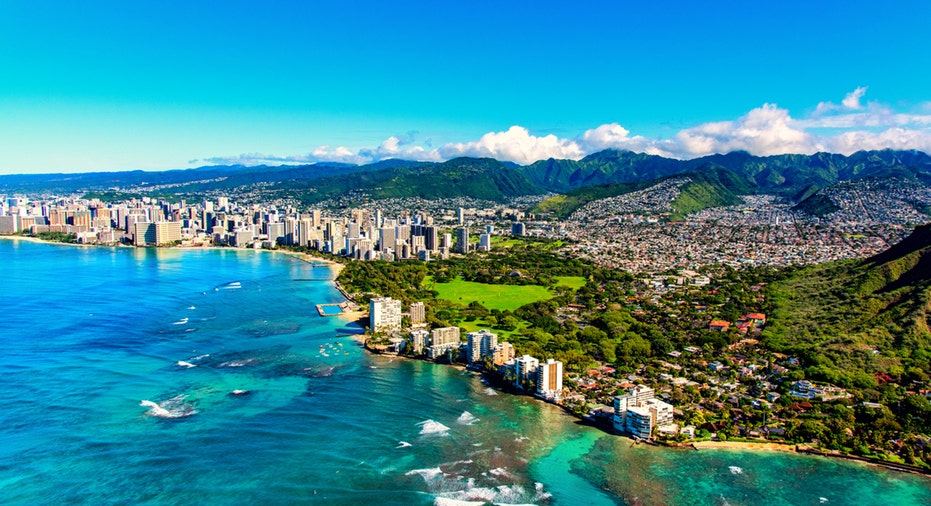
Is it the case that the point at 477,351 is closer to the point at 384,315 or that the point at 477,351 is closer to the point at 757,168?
the point at 384,315

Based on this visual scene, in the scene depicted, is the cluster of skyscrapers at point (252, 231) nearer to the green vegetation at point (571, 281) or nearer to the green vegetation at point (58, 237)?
the green vegetation at point (58, 237)

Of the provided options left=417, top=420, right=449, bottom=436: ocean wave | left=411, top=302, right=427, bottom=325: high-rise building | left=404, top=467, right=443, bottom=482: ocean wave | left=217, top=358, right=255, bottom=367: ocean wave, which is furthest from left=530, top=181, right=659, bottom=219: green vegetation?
left=404, top=467, right=443, bottom=482: ocean wave

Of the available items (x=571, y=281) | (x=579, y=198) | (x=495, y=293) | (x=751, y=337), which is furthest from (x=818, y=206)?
(x=751, y=337)

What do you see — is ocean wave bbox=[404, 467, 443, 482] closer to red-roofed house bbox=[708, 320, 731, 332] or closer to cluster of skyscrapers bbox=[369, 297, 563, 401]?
cluster of skyscrapers bbox=[369, 297, 563, 401]

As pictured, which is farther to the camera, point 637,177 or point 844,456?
point 637,177

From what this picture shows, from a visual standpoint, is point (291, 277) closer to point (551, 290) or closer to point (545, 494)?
point (551, 290)

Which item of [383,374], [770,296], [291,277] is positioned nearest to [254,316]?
[383,374]

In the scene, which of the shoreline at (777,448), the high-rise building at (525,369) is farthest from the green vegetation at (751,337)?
the high-rise building at (525,369)
